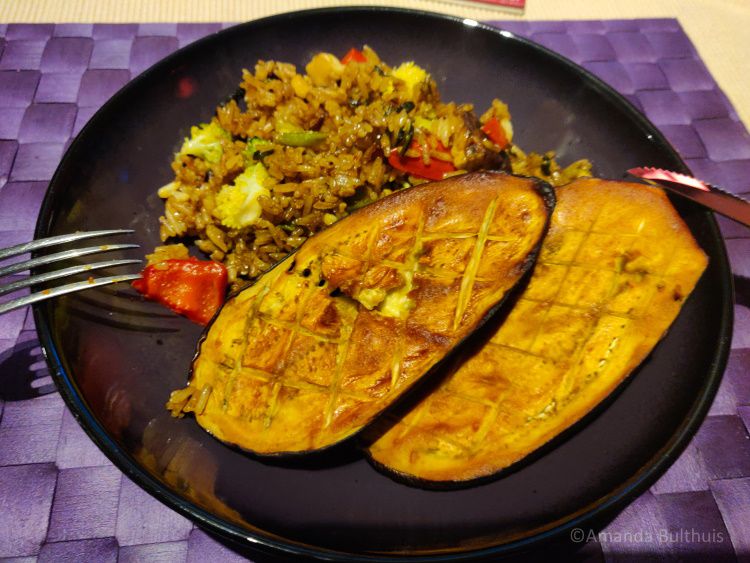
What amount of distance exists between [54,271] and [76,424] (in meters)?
0.61

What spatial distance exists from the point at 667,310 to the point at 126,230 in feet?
7.12

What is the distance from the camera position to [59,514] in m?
1.78

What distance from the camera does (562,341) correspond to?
1.77 m

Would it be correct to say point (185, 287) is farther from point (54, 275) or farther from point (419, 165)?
point (419, 165)

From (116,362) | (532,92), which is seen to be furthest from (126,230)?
(532,92)

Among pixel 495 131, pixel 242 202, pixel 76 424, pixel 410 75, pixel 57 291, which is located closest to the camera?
pixel 57 291

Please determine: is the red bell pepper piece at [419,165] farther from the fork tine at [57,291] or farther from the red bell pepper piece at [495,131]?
the fork tine at [57,291]

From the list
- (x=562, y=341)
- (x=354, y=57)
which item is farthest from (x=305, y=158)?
(x=562, y=341)

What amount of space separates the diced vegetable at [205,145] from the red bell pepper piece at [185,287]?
0.56 meters

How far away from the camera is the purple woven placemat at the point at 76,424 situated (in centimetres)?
177

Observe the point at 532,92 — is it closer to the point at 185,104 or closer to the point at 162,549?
the point at 185,104

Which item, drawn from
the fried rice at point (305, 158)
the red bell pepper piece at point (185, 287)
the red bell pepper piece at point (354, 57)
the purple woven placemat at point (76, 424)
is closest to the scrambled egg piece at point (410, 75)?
the fried rice at point (305, 158)

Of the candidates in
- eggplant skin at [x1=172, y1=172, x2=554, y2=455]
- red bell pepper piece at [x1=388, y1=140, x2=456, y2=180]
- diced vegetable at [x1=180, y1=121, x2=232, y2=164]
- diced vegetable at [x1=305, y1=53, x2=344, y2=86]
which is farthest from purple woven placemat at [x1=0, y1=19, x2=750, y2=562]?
red bell pepper piece at [x1=388, y1=140, x2=456, y2=180]

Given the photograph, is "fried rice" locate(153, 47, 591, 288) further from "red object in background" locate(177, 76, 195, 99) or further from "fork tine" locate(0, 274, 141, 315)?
"fork tine" locate(0, 274, 141, 315)
